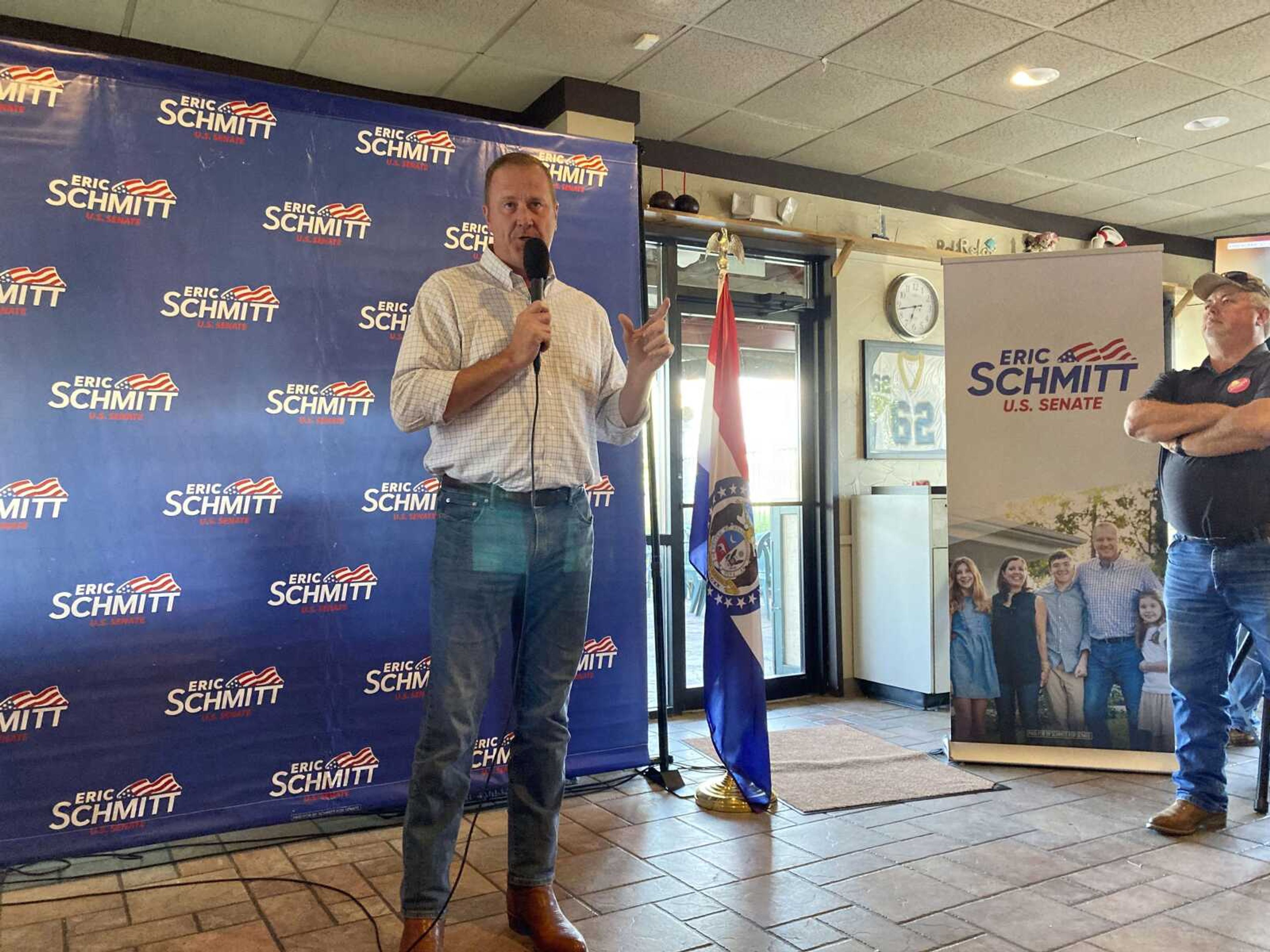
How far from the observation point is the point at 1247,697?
4066 mm

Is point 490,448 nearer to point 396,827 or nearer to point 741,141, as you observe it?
point 396,827

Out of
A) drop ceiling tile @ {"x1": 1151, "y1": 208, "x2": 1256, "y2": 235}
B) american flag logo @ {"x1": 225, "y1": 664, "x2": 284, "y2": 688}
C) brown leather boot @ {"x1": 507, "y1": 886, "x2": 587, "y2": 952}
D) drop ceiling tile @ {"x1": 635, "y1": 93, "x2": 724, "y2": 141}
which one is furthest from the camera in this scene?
drop ceiling tile @ {"x1": 1151, "y1": 208, "x2": 1256, "y2": 235}

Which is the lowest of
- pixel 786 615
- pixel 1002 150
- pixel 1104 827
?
pixel 1104 827

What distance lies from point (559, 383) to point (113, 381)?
4.87 ft

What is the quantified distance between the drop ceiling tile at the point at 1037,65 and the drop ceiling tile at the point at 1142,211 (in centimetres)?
211

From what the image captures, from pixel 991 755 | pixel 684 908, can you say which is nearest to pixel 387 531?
pixel 684 908

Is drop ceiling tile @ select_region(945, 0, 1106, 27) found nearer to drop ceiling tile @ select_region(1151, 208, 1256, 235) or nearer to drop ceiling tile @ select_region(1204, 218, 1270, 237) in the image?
drop ceiling tile @ select_region(1151, 208, 1256, 235)

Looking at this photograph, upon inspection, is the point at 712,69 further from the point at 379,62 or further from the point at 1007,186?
the point at 1007,186

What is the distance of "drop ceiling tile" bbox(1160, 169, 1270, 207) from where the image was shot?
5684 millimetres

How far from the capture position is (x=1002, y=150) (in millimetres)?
5207

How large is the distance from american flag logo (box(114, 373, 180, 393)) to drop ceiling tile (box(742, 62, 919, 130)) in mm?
2824

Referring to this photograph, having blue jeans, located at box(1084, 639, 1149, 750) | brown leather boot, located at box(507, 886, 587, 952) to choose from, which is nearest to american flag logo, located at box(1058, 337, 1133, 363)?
blue jeans, located at box(1084, 639, 1149, 750)

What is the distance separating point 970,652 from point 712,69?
8.54 feet

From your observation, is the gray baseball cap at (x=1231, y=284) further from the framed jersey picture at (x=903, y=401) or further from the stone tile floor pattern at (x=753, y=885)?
the framed jersey picture at (x=903, y=401)
